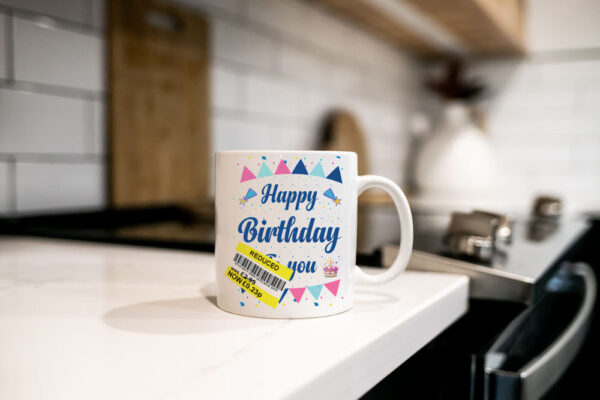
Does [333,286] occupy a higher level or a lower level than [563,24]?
lower

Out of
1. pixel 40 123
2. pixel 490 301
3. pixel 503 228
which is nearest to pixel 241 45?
pixel 40 123

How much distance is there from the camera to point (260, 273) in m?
0.37

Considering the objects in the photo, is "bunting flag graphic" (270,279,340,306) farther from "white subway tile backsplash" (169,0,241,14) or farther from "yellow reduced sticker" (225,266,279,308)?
"white subway tile backsplash" (169,0,241,14)

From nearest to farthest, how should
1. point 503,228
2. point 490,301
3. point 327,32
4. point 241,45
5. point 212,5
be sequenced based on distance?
point 490,301 → point 503,228 → point 212,5 → point 241,45 → point 327,32

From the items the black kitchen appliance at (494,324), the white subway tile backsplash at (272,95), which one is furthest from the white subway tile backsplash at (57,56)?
the black kitchen appliance at (494,324)

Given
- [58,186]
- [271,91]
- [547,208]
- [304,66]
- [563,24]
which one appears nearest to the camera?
[58,186]

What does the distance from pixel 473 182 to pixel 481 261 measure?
1469 mm

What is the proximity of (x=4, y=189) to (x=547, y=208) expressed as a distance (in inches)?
38.8

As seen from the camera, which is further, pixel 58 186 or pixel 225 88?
pixel 225 88

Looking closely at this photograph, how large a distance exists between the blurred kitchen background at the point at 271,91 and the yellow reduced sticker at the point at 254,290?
0.64 metres

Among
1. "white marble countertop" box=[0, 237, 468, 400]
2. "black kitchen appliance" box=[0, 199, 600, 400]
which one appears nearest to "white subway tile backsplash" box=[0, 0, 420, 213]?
"black kitchen appliance" box=[0, 199, 600, 400]

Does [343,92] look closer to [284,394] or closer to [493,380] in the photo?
[493,380]

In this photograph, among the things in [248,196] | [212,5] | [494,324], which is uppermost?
[212,5]

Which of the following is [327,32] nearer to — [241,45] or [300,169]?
[241,45]
